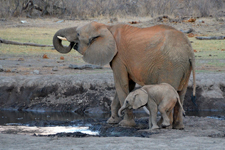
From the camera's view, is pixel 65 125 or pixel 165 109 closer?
pixel 165 109

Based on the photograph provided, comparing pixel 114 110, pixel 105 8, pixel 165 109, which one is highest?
pixel 105 8

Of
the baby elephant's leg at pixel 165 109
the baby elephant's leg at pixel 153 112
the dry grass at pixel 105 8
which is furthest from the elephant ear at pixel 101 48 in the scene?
the dry grass at pixel 105 8

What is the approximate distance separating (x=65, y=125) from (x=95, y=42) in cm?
162

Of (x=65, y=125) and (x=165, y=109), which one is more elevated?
(x=165, y=109)

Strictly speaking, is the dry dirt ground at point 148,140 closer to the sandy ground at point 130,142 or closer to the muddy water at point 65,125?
the sandy ground at point 130,142

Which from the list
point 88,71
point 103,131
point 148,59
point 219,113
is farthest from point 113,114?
point 88,71

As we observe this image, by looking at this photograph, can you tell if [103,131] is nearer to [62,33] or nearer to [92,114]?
[62,33]

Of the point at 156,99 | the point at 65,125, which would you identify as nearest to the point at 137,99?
the point at 156,99

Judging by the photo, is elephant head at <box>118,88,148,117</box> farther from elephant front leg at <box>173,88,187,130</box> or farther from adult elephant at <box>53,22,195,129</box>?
elephant front leg at <box>173,88,187,130</box>

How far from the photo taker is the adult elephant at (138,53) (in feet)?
22.2


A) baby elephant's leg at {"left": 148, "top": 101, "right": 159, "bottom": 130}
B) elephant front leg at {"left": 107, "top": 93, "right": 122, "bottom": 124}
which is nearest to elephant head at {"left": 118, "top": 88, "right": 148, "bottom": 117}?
baby elephant's leg at {"left": 148, "top": 101, "right": 159, "bottom": 130}

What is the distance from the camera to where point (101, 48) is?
7.29m

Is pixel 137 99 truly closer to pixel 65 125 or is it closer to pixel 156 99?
pixel 156 99

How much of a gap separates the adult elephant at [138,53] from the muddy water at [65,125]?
0.38 m
